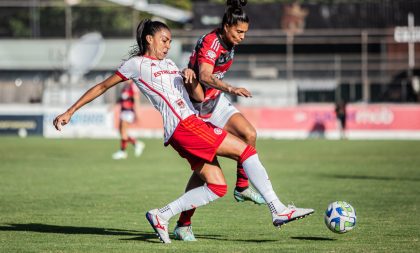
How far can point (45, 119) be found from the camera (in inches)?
1499

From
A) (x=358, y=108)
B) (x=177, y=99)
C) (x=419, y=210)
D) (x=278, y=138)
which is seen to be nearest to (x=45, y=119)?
(x=278, y=138)

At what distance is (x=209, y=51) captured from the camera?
959 cm

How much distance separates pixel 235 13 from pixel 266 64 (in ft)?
120

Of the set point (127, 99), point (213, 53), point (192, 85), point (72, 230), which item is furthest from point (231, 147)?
point (127, 99)

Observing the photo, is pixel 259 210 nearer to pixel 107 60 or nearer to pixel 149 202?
pixel 149 202

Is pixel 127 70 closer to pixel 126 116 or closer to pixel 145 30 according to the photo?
pixel 145 30

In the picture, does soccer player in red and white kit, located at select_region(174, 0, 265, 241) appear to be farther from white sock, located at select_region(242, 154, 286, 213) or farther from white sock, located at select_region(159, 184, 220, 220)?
white sock, located at select_region(242, 154, 286, 213)

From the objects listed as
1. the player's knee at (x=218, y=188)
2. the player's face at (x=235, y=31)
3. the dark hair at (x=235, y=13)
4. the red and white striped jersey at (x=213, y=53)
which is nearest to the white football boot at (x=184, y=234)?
the player's knee at (x=218, y=188)

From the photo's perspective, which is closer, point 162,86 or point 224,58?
point 162,86

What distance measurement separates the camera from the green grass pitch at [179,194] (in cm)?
924

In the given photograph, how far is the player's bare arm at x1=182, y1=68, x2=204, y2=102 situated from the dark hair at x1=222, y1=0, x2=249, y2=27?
721mm

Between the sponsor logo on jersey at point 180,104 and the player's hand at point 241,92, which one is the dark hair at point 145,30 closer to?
the sponsor logo on jersey at point 180,104

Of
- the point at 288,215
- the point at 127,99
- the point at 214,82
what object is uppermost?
the point at 214,82

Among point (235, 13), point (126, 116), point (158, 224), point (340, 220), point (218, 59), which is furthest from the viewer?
point (126, 116)
